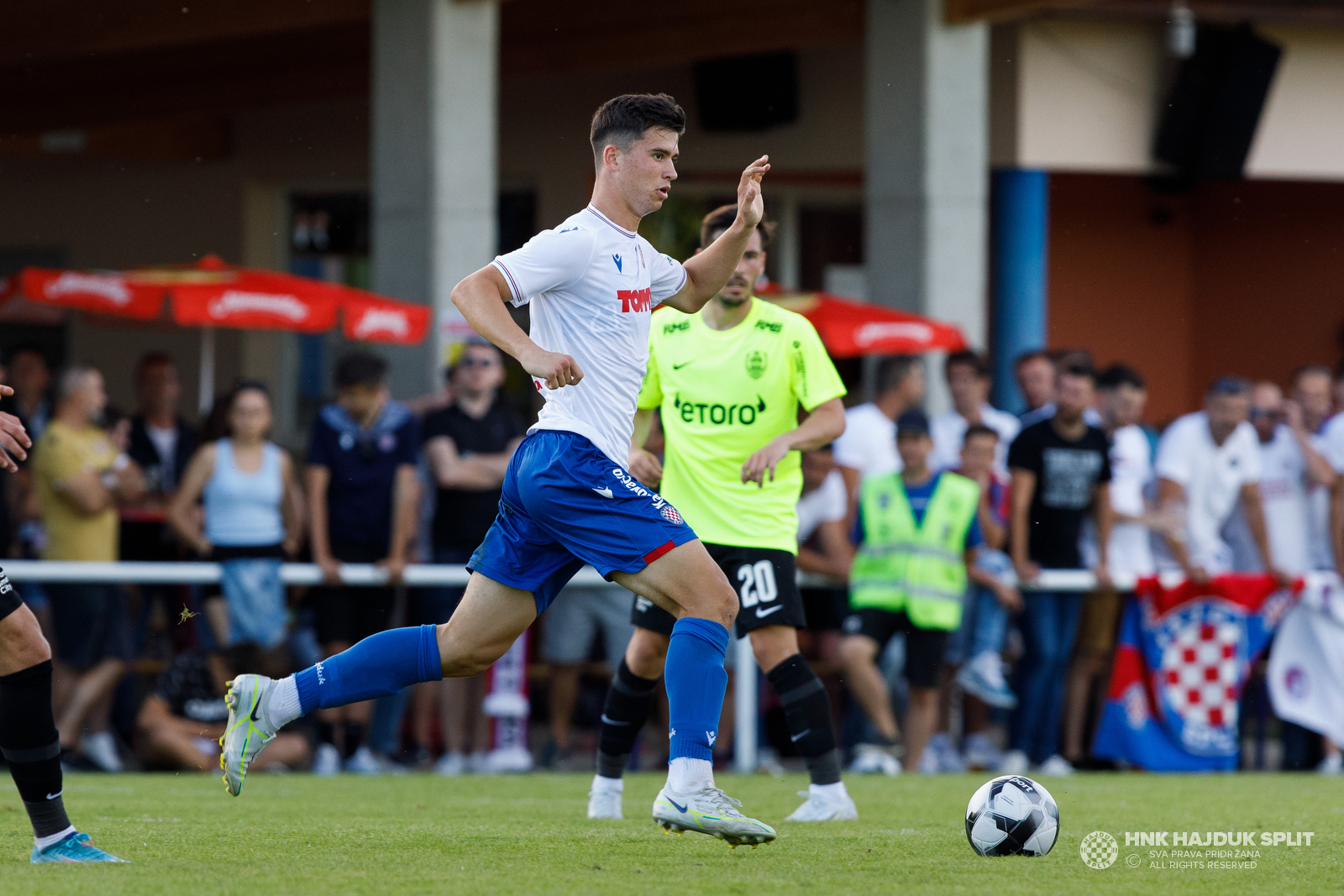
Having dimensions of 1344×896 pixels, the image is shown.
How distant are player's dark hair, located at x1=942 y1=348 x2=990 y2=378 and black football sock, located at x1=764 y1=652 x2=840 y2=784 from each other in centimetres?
500

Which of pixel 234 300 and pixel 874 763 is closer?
pixel 874 763

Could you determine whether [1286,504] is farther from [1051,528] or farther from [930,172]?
[930,172]

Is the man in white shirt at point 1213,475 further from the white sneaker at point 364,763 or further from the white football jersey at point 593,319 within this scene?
the white football jersey at point 593,319

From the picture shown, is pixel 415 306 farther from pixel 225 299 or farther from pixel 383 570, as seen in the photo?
pixel 383 570

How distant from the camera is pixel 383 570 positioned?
399 inches

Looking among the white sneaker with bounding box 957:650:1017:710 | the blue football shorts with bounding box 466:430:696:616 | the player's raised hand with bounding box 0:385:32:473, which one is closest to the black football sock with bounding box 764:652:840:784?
the blue football shorts with bounding box 466:430:696:616

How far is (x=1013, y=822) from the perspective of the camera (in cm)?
553

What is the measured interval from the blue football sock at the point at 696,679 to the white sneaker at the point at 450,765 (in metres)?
5.01

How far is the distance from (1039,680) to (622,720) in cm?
452

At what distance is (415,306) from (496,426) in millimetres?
1443

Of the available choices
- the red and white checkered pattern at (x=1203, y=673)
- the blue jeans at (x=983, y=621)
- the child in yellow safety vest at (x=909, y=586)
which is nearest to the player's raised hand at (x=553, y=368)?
the child in yellow safety vest at (x=909, y=586)

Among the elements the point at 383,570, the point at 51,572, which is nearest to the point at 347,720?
the point at 383,570

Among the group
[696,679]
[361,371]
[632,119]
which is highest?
[632,119]

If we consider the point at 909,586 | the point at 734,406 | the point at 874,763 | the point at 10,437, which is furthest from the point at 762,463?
the point at 874,763
